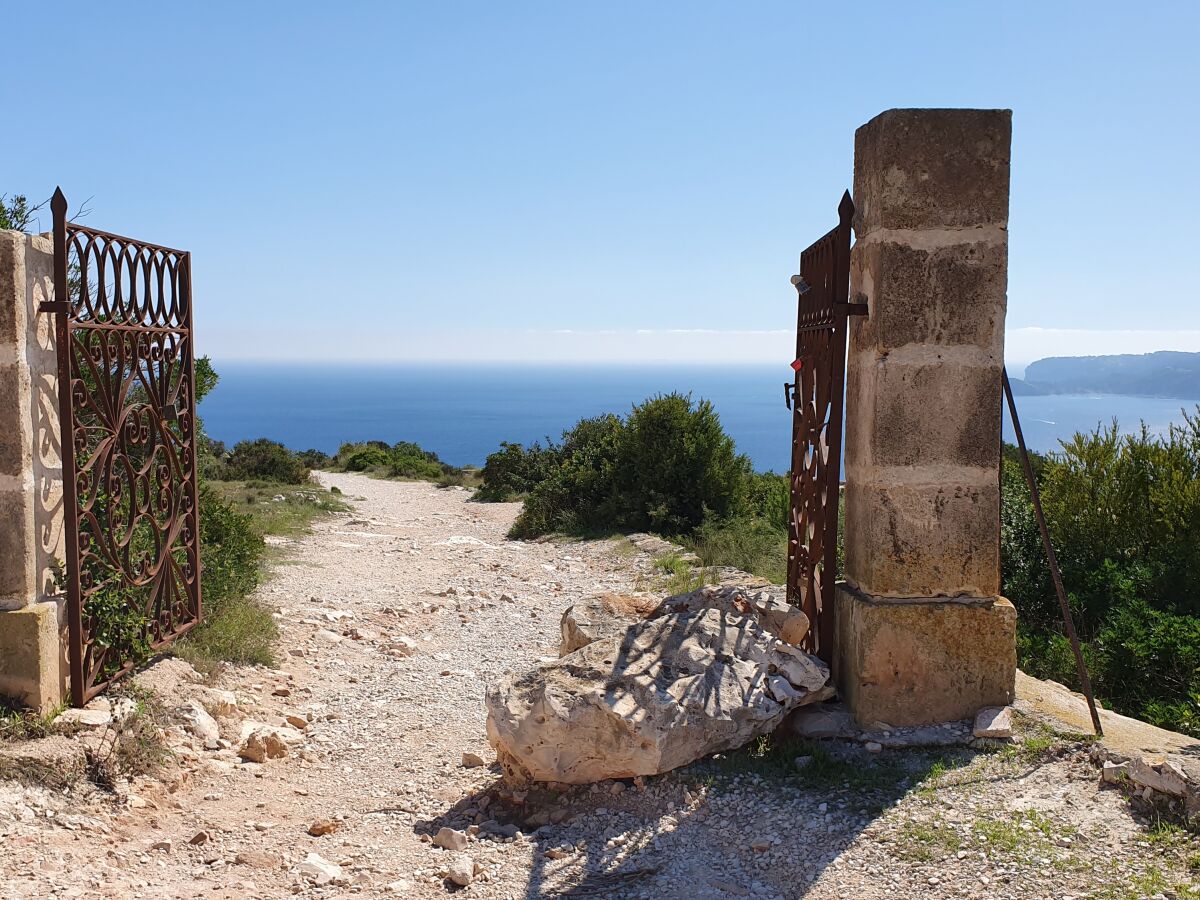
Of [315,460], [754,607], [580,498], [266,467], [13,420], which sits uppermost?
→ [13,420]

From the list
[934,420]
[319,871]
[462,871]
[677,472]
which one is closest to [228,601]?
[319,871]

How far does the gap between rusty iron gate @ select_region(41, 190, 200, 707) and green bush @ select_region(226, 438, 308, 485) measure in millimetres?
16150

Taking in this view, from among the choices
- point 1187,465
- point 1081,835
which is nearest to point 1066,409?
point 1187,465

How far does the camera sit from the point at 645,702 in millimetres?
4344

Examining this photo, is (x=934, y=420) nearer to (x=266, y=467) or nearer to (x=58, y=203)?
(x=58, y=203)

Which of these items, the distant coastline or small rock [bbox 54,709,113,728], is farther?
the distant coastline

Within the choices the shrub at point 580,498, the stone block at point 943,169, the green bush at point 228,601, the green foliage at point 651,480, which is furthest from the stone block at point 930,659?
the shrub at point 580,498

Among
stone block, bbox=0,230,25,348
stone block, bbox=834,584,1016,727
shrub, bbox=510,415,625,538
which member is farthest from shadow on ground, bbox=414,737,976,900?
shrub, bbox=510,415,625,538

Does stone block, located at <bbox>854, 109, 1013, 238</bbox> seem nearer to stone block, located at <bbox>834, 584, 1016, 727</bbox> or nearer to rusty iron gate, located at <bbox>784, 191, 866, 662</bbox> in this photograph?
rusty iron gate, located at <bbox>784, 191, 866, 662</bbox>

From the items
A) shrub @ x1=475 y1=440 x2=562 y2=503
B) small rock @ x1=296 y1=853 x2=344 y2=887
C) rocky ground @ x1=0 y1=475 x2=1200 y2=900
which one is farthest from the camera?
shrub @ x1=475 y1=440 x2=562 y2=503

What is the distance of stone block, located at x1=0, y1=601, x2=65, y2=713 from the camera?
185 inches

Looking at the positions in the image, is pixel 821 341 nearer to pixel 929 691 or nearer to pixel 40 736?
pixel 929 691

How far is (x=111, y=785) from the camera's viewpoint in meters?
4.37

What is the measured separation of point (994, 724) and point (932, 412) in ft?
5.22
